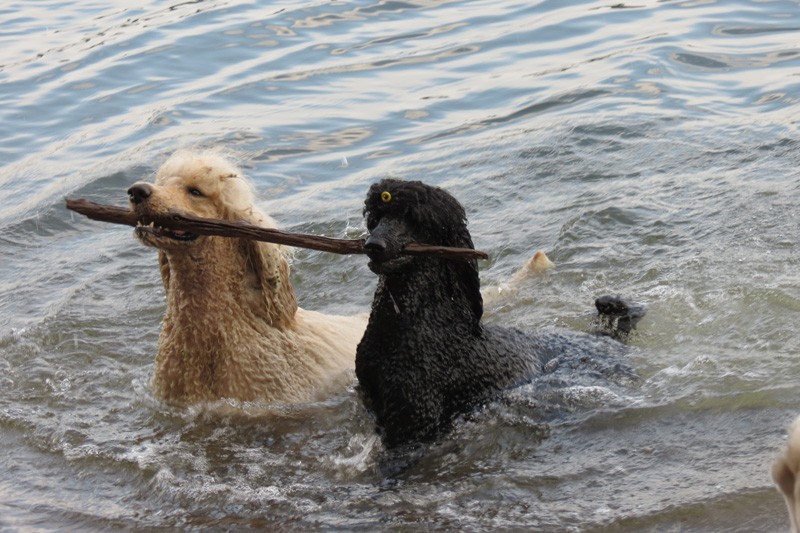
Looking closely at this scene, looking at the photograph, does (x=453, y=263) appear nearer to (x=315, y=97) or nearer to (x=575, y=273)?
(x=575, y=273)

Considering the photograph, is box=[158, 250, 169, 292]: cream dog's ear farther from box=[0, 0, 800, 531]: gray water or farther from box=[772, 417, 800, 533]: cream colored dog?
box=[772, 417, 800, 533]: cream colored dog

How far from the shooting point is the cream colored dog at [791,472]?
7.64 feet

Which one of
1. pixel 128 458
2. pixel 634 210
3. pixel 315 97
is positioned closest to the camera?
pixel 128 458

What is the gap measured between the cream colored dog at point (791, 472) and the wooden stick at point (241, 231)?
2.90m

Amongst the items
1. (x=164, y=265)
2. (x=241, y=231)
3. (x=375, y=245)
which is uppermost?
(x=241, y=231)

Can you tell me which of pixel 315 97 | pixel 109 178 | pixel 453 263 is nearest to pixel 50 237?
pixel 109 178

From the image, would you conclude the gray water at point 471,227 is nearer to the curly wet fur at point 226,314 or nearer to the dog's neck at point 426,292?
the curly wet fur at point 226,314

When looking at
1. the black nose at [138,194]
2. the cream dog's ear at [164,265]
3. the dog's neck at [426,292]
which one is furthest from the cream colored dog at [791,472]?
the cream dog's ear at [164,265]

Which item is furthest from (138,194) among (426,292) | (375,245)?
(426,292)

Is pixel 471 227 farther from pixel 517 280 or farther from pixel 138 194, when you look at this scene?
pixel 138 194

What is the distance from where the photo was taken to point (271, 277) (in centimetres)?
649

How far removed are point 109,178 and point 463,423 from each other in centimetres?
610

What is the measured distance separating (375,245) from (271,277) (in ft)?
4.30

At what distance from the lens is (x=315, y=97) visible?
1273 centimetres
